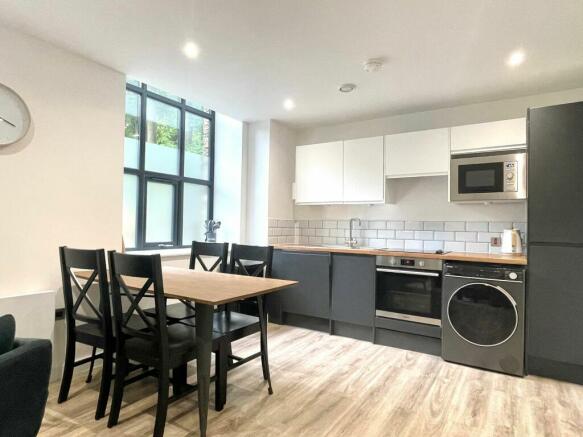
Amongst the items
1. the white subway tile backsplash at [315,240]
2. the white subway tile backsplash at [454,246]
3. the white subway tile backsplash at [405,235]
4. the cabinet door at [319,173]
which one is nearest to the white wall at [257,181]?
the cabinet door at [319,173]

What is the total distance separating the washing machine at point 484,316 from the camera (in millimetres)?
2709

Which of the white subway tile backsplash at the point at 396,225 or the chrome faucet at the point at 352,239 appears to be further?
the chrome faucet at the point at 352,239

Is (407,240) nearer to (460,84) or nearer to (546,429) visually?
(460,84)

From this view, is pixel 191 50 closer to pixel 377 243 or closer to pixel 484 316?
pixel 377 243

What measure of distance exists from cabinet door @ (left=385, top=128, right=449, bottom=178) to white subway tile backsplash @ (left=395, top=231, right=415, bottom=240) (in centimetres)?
65

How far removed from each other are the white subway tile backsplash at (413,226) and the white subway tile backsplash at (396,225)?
0.15 ft

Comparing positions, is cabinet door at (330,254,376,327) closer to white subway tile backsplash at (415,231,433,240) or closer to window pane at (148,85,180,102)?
white subway tile backsplash at (415,231,433,240)

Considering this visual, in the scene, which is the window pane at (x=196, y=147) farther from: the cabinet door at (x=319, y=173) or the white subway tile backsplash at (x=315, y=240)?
the white subway tile backsplash at (x=315, y=240)

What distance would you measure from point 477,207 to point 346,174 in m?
1.36

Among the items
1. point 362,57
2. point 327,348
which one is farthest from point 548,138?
point 327,348

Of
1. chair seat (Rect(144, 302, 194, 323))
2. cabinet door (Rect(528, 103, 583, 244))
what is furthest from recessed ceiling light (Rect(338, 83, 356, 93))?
chair seat (Rect(144, 302, 194, 323))

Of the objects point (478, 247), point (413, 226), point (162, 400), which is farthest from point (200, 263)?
point (478, 247)

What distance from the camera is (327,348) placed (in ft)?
10.7

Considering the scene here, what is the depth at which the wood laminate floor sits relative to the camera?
1.96 metres
